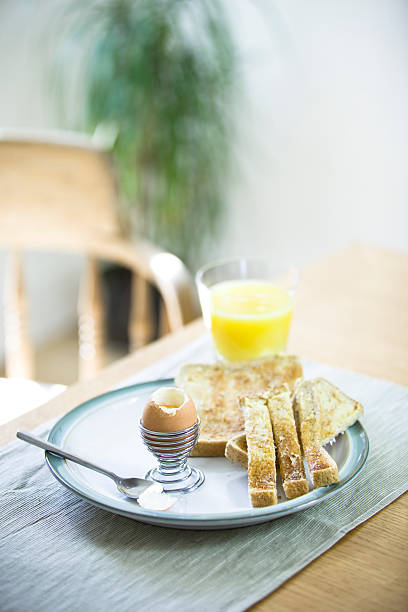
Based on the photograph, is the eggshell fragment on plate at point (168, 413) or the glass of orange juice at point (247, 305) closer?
the eggshell fragment on plate at point (168, 413)

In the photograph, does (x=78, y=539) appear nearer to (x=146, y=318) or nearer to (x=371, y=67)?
(x=146, y=318)

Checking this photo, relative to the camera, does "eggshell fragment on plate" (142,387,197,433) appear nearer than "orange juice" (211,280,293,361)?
Yes

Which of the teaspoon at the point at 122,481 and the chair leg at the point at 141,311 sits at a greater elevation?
the teaspoon at the point at 122,481

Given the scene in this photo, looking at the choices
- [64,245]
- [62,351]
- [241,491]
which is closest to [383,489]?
[241,491]

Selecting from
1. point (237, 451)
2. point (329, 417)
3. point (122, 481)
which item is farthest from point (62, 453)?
point (329, 417)

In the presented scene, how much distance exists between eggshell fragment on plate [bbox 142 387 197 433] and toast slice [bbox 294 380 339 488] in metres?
0.12

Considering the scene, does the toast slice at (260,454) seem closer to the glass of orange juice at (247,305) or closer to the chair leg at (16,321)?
the glass of orange juice at (247,305)

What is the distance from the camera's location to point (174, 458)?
0.70m

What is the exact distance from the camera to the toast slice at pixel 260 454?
2.13 ft

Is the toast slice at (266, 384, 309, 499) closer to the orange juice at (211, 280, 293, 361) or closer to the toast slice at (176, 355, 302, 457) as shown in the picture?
the toast slice at (176, 355, 302, 457)

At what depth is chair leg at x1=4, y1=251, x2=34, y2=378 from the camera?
1544mm

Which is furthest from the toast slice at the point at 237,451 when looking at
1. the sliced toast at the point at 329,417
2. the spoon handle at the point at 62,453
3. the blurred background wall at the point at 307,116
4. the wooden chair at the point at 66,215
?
the blurred background wall at the point at 307,116

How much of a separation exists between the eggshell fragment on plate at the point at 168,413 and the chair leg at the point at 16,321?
3.05 feet

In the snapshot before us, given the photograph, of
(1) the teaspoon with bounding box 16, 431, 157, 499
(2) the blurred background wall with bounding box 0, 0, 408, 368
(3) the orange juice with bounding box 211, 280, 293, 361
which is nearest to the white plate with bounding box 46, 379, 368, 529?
(1) the teaspoon with bounding box 16, 431, 157, 499
